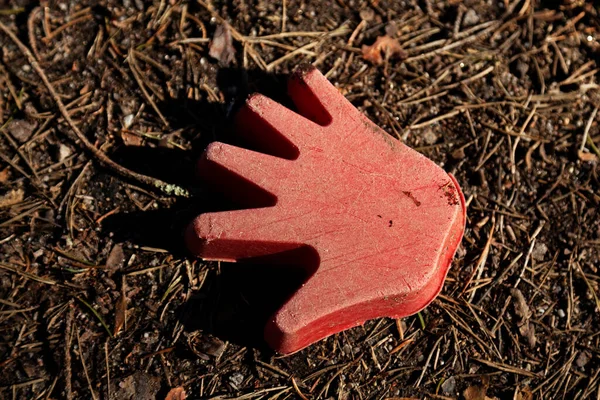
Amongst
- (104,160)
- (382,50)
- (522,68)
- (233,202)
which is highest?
(104,160)

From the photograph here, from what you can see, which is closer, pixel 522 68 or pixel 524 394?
pixel 524 394

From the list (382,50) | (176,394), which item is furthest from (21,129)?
(382,50)

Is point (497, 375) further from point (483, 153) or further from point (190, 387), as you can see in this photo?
point (190, 387)

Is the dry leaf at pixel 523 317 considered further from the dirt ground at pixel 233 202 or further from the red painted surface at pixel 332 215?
the red painted surface at pixel 332 215

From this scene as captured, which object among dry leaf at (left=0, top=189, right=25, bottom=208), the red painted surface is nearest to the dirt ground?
dry leaf at (left=0, top=189, right=25, bottom=208)

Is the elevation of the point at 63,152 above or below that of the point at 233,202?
above

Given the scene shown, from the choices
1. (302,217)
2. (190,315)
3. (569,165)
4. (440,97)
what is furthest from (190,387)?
(569,165)

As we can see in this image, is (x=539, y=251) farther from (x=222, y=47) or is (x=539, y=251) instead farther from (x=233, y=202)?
(x=222, y=47)
